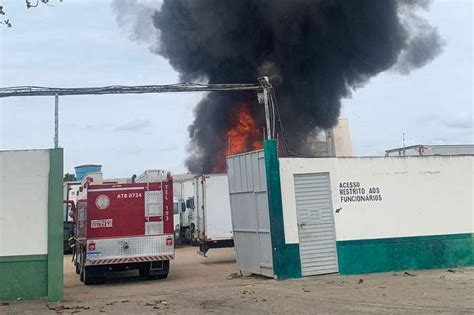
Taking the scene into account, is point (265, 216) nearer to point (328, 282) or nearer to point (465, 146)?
point (328, 282)

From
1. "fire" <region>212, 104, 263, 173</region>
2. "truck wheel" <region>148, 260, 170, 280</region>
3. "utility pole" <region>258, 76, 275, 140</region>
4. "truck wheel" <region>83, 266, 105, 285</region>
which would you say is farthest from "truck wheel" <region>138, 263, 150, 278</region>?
"fire" <region>212, 104, 263, 173</region>

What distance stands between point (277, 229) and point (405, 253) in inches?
135

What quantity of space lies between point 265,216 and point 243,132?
39.2 feet

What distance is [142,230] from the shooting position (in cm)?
1362

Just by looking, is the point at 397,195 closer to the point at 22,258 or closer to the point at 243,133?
the point at 22,258

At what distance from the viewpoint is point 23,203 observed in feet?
34.1

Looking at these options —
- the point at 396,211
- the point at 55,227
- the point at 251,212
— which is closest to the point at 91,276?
the point at 55,227

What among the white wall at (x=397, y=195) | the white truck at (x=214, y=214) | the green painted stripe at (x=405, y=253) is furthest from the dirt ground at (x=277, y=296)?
the white truck at (x=214, y=214)

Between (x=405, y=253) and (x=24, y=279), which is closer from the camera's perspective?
(x=24, y=279)

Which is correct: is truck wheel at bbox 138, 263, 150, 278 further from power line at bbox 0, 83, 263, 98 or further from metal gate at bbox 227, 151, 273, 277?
power line at bbox 0, 83, 263, 98

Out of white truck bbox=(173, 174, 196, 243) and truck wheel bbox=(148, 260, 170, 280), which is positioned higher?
white truck bbox=(173, 174, 196, 243)

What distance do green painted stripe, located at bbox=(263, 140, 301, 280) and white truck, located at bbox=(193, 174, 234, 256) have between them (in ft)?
20.8

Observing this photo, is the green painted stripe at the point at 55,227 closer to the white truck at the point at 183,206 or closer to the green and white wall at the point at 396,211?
the green and white wall at the point at 396,211

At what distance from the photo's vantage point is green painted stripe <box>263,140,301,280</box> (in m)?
12.0
